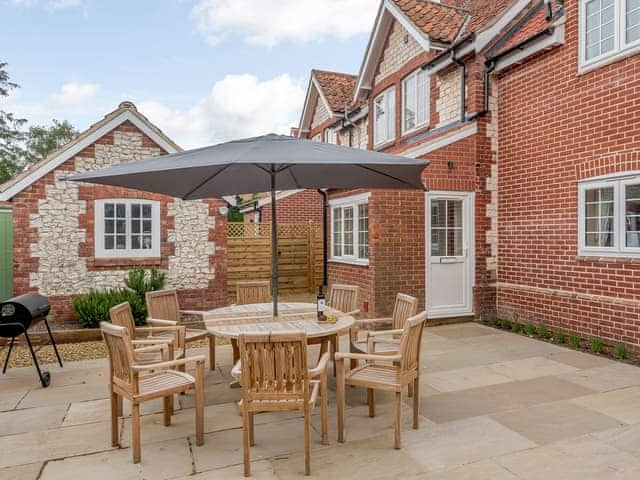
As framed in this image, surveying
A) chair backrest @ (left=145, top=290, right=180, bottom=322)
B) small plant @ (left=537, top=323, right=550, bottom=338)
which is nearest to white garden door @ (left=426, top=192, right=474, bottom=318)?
small plant @ (left=537, top=323, right=550, bottom=338)

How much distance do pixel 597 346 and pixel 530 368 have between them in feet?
4.54

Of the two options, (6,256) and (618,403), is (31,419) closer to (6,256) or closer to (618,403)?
(618,403)

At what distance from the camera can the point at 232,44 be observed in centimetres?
1497

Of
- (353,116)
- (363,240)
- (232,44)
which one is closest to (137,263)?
(363,240)

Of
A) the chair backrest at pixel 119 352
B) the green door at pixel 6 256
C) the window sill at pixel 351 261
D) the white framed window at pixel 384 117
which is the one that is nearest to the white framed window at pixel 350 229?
the window sill at pixel 351 261

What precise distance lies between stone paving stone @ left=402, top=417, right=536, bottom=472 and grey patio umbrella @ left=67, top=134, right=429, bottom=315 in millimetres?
2044

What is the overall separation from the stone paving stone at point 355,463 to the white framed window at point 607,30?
5.98 metres

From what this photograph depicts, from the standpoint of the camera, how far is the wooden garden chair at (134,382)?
3344 millimetres

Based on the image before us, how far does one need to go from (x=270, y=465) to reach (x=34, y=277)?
7.03 metres

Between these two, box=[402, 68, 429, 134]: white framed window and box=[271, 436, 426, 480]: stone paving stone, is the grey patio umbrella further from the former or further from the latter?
box=[402, 68, 429, 134]: white framed window

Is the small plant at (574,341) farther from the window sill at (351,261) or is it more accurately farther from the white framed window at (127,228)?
the white framed window at (127,228)

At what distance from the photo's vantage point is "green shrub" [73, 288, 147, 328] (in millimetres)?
7852

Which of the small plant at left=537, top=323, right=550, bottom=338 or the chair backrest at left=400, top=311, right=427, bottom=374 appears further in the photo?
the small plant at left=537, top=323, right=550, bottom=338

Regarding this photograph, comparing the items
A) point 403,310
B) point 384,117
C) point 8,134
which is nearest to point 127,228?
point 403,310
